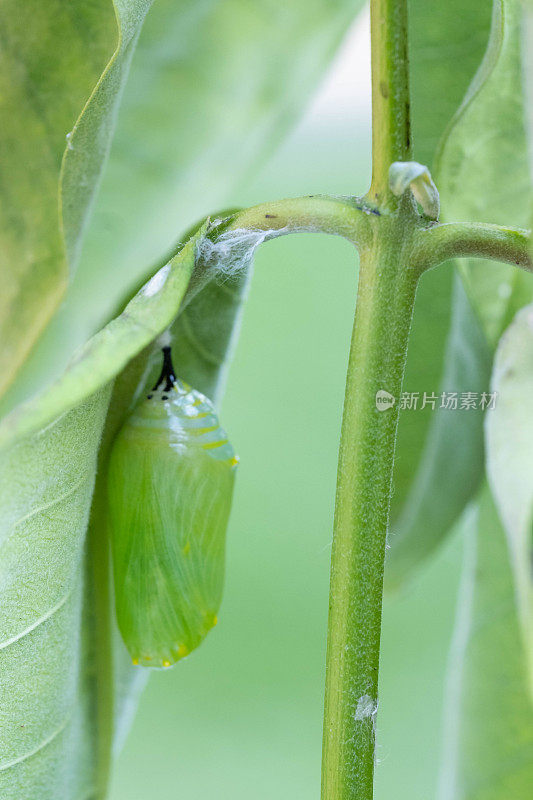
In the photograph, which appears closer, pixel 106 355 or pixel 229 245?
pixel 106 355

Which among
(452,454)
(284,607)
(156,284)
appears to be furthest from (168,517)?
(284,607)

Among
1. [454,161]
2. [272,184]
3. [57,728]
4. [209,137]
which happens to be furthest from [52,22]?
[272,184]

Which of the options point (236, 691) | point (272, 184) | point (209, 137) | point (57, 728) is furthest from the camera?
point (272, 184)

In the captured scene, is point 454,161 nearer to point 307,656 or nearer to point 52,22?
point 52,22

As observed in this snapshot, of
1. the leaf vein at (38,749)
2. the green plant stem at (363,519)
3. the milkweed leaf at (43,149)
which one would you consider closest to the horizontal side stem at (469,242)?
the green plant stem at (363,519)

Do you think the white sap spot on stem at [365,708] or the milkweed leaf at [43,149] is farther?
the milkweed leaf at [43,149]

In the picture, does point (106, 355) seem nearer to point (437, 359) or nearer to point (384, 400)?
point (384, 400)

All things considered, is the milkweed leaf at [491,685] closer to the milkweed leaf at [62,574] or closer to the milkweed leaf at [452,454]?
the milkweed leaf at [452,454]
